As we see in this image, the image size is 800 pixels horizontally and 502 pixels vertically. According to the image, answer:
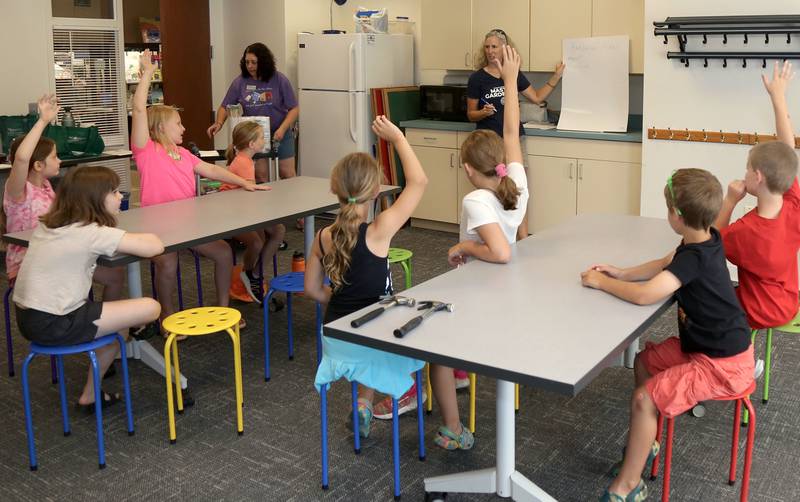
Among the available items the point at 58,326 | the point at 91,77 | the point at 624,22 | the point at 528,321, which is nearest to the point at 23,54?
the point at 91,77

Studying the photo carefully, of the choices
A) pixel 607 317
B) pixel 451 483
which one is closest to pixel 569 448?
pixel 451 483

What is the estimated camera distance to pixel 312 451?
3168 mm

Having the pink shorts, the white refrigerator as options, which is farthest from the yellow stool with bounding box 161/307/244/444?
the white refrigerator

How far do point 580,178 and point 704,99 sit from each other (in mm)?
1125

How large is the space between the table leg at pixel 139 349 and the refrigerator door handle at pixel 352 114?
10.5ft

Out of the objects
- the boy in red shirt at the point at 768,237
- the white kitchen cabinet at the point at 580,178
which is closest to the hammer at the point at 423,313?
the boy in red shirt at the point at 768,237

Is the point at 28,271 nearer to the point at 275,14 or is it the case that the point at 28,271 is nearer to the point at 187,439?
the point at 187,439

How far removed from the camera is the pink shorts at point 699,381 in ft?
8.27

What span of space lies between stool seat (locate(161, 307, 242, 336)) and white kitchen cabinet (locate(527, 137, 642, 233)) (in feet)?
9.38

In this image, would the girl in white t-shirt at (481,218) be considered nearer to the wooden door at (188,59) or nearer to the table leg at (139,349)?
the table leg at (139,349)

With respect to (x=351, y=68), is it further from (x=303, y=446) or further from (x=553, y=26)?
(x=303, y=446)

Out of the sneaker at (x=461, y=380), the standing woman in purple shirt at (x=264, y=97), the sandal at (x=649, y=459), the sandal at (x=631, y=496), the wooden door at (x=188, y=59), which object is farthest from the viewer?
the wooden door at (x=188, y=59)

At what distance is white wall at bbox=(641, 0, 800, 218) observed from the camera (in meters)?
4.77

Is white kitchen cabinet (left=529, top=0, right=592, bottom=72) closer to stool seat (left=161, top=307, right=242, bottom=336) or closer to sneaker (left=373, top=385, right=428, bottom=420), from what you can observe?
sneaker (left=373, top=385, right=428, bottom=420)
